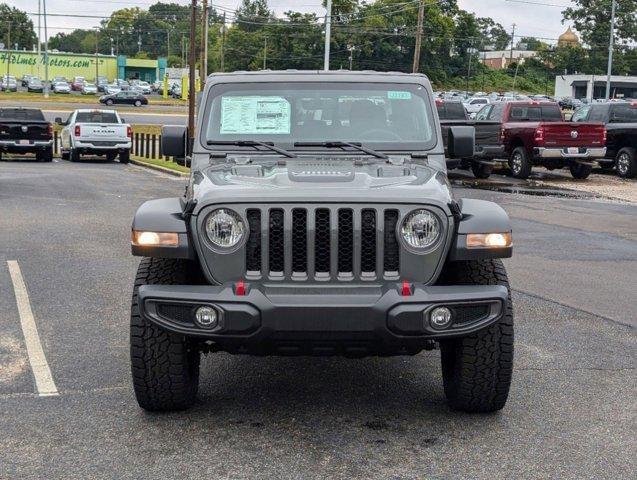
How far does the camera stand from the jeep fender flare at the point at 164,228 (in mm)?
4887

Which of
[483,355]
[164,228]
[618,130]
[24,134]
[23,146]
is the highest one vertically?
[164,228]

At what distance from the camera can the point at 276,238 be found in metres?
4.80

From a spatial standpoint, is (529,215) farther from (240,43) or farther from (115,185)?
(240,43)

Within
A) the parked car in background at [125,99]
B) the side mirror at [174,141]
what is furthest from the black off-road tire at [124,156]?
the parked car in background at [125,99]

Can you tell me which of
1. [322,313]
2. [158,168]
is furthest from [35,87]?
[322,313]

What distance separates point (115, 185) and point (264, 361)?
14866 millimetres

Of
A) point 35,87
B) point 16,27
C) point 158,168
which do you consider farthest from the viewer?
point 16,27

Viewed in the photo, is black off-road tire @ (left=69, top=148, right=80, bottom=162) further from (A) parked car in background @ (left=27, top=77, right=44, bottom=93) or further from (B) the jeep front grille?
(A) parked car in background @ (left=27, top=77, right=44, bottom=93)

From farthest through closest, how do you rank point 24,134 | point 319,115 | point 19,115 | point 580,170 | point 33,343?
1. point 19,115
2. point 24,134
3. point 580,170
4. point 33,343
5. point 319,115

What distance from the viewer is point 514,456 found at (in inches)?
187

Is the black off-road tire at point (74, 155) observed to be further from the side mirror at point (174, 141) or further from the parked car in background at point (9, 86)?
the parked car in background at point (9, 86)

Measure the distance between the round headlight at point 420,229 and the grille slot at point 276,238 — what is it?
24.0 inches

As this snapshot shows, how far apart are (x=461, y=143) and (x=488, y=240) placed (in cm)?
182

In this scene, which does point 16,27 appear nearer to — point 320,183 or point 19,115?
point 19,115
